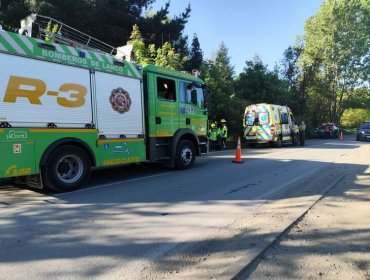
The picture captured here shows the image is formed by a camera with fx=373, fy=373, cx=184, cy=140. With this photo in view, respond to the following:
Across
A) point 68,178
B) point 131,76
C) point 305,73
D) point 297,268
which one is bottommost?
point 297,268

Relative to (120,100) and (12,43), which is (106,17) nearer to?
(120,100)

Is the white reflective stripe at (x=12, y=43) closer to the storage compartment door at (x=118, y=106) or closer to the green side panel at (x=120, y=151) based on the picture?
the storage compartment door at (x=118, y=106)

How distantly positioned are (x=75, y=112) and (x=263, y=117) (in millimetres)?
16717

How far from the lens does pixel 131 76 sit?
977cm

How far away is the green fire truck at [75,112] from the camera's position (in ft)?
23.5

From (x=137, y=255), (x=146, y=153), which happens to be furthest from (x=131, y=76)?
(x=137, y=255)

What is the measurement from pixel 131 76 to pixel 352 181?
6.24 meters

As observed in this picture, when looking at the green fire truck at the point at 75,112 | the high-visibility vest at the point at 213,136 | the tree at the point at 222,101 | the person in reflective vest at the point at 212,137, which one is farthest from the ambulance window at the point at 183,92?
the tree at the point at 222,101

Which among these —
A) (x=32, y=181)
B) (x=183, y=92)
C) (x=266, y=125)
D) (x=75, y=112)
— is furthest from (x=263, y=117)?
(x=32, y=181)

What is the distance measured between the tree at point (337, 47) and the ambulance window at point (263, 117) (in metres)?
29.4

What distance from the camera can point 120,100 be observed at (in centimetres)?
943

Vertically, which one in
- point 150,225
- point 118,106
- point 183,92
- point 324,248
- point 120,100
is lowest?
point 324,248

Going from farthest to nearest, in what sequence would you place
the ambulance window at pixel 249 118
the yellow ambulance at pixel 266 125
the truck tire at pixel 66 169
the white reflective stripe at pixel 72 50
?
1. the ambulance window at pixel 249 118
2. the yellow ambulance at pixel 266 125
3. the white reflective stripe at pixel 72 50
4. the truck tire at pixel 66 169

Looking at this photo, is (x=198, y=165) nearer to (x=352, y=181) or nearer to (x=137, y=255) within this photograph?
(x=352, y=181)
